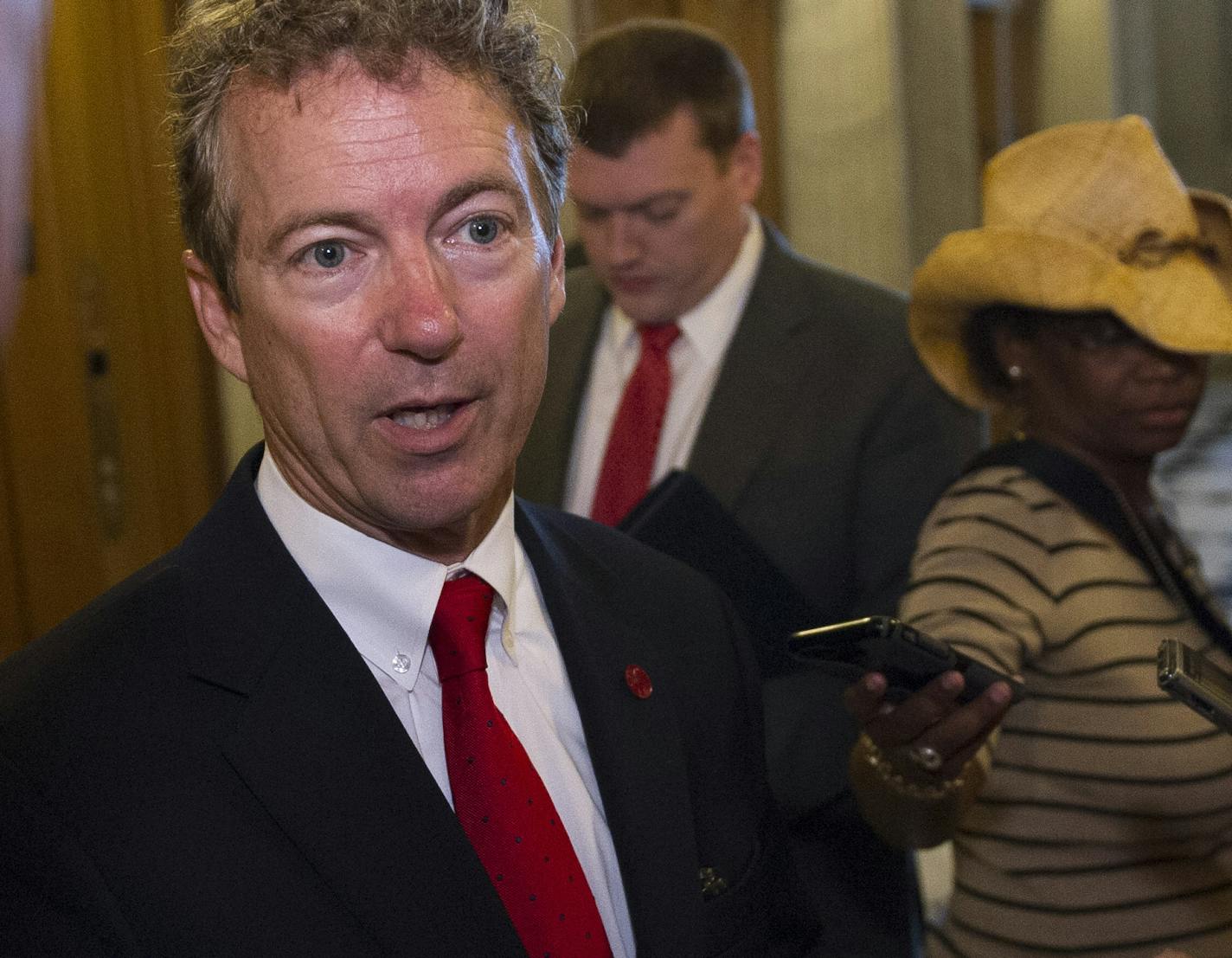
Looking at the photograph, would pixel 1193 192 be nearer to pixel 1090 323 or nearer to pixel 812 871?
pixel 1090 323

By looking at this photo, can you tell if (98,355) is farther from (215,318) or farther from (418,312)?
(418,312)

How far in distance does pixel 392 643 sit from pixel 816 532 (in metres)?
1.34

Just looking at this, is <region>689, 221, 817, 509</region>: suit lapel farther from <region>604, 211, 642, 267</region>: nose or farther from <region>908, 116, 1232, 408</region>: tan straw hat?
<region>908, 116, 1232, 408</region>: tan straw hat

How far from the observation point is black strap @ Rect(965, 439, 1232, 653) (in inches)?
78.9

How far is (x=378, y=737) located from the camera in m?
1.22

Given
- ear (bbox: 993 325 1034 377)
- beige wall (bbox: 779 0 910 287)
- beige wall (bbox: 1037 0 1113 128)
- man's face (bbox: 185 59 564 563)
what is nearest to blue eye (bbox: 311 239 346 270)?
man's face (bbox: 185 59 564 563)

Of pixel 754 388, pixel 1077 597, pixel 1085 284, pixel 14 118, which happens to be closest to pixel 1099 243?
pixel 1085 284

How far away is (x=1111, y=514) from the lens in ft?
6.64

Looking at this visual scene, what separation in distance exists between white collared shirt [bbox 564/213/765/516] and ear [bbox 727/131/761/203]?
2.5 inches

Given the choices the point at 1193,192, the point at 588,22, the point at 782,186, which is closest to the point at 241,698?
the point at 1193,192

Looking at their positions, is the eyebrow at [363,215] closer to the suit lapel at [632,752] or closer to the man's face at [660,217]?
the suit lapel at [632,752]

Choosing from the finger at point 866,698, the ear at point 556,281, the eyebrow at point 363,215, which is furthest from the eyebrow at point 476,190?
the finger at point 866,698

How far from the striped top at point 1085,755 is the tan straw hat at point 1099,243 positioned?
0.35 metres

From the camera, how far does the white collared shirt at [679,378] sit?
107 inches
